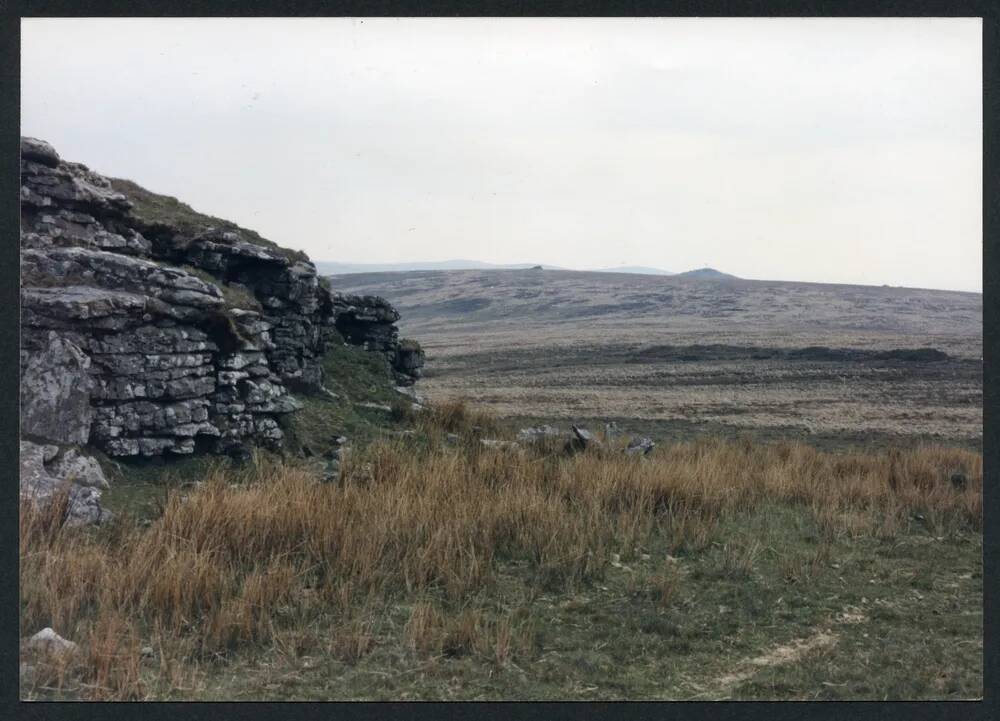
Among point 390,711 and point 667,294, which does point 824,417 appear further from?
point 667,294

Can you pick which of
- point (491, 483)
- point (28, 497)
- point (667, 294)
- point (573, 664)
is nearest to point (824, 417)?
point (491, 483)

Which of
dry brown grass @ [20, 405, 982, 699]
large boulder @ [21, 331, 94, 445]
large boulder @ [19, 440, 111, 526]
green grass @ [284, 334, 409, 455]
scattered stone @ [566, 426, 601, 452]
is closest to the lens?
dry brown grass @ [20, 405, 982, 699]

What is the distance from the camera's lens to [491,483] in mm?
8258

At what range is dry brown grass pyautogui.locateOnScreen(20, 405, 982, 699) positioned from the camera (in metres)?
5.01

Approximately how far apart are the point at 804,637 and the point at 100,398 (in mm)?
6552

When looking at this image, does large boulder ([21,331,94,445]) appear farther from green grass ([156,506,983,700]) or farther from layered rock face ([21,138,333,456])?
green grass ([156,506,983,700])

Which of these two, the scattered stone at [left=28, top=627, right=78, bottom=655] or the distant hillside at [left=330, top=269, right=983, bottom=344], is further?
the distant hillside at [left=330, top=269, right=983, bottom=344]

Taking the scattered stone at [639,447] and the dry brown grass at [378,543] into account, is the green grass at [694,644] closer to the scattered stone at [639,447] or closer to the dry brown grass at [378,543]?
the dry brown grass at [378,543]

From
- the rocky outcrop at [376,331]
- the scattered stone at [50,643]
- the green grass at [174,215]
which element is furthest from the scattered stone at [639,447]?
the scattered stone at [50,643]

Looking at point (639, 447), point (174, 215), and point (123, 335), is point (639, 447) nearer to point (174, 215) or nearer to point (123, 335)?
point (123, 335)

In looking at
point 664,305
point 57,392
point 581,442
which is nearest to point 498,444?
point 581,442

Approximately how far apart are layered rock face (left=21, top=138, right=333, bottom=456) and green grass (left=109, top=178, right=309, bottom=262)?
308 mm

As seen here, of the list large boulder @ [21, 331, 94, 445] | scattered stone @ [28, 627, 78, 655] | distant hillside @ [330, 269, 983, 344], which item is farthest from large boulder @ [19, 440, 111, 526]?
distant hillside @ [330, 269, 983, 344]

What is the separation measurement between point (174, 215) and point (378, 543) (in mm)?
7307
